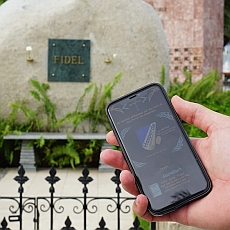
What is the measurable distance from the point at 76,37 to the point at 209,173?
4882 mm

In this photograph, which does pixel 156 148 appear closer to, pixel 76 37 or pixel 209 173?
pixel 209 173

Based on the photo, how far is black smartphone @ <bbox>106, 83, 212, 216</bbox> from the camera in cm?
172

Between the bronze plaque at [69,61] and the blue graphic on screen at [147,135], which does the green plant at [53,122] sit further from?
the blue graphic on screen at [147,135]

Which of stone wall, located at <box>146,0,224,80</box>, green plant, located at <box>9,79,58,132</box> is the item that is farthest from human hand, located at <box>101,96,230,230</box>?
stone wall, located at <box>146,0,224,80</box>

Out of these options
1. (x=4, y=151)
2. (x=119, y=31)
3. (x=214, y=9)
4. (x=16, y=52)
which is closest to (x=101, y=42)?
(x=119, y=31)

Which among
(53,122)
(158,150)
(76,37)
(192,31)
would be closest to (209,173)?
(158,150)

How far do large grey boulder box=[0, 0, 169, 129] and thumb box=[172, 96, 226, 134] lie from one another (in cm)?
445

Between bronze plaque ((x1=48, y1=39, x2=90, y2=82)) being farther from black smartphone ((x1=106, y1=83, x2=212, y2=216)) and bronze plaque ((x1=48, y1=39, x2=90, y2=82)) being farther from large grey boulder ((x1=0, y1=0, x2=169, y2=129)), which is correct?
black smartphone ((x1=106, y1=83, x2=212, y2=216))

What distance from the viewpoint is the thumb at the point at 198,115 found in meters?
1.89

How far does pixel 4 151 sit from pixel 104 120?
171 centimetres

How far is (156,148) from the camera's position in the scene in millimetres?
1844

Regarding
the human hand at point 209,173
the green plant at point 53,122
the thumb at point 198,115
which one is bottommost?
the green plant at point 53,122

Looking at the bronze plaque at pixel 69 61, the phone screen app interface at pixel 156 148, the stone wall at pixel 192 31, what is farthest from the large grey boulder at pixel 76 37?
the stone wall at pixel 192 31

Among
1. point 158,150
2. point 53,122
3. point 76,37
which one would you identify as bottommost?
point 53,122
